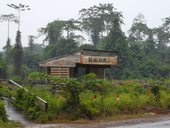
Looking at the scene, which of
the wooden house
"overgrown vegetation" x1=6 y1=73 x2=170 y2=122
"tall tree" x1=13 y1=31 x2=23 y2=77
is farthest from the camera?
"tall tree" x1=13 y1=31 x2=23 y2=77

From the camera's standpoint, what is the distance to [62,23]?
277 ft

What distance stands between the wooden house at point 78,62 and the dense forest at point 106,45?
71.8 ft

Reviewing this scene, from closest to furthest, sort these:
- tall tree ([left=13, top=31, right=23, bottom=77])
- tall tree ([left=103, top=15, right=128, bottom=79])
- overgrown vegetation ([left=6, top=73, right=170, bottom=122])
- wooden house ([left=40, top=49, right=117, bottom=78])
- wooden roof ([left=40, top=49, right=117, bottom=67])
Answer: overgrown vegetation ([left=6, top=73, right=170, bottom=122]), wooden roof ([left=40, top=49, right=117, bottom=67]), wooden house ([left=40, top=49, right=117, bottom=78]), tall tree ([left=103, top=15, right=128, bottom=79]), tall tree ([left=13, top=31, right=23, bottom=77])

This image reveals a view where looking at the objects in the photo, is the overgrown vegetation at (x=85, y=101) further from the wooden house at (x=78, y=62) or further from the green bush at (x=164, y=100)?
the wooden house at (x=78, y=62)

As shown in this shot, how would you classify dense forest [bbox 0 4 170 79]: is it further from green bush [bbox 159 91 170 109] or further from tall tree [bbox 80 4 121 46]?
green bush [bbox 159 91 170 109]

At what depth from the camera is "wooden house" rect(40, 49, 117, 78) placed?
3475 centimetres

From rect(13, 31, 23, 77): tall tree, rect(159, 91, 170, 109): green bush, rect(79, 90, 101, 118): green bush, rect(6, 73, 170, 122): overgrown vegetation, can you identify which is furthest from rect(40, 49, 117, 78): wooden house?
rect(13, 31, 23, 77): tall tree

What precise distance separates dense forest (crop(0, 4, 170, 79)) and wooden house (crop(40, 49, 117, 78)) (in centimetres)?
2187

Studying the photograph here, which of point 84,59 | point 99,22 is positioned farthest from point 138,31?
point 84,59

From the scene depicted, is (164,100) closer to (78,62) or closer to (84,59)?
(84,59)

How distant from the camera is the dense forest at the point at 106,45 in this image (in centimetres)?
6931

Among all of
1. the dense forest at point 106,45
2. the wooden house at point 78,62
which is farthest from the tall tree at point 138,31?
the wooden house at point 78,62

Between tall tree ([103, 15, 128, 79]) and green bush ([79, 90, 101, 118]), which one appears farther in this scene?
tall tree ([103, 15, 128, 79])

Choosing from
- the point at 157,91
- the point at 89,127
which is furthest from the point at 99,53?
the point at 89,127
